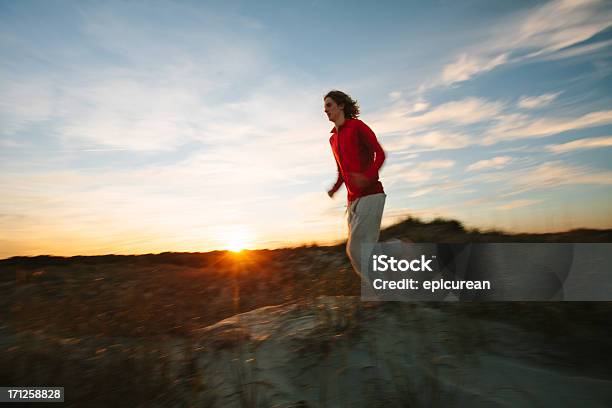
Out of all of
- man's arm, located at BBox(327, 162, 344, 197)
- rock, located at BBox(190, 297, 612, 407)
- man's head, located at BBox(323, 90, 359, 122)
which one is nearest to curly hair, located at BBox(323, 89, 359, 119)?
man's head, located at BBox(323, 90, 359, 122)

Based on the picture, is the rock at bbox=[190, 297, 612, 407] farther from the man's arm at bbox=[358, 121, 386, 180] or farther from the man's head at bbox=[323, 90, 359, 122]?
the man's head at bbox=[323, 90, 359, 122]

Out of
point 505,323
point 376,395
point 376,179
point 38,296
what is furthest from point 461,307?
point 38,296

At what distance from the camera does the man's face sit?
4.47m

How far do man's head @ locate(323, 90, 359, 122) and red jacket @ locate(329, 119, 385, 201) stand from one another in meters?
0.14

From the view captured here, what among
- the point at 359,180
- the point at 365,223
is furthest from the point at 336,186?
the point at 365,223

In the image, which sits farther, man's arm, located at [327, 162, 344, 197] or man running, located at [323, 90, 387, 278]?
man's arm, located at [327, 162, 344, 197]

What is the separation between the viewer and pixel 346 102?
4586 mm

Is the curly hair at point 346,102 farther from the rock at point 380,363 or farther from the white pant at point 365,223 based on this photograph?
the rock at point 380,363

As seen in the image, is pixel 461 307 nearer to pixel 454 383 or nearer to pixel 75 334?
pixel 454 383

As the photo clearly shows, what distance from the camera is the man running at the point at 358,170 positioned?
165 inches

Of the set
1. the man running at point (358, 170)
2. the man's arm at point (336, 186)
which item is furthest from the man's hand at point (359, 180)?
the man's arm at point (336, 186)

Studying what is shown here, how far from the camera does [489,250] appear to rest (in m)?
5.78

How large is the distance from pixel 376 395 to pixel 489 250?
11.8 ft

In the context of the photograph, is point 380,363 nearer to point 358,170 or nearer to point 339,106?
point 358,170
